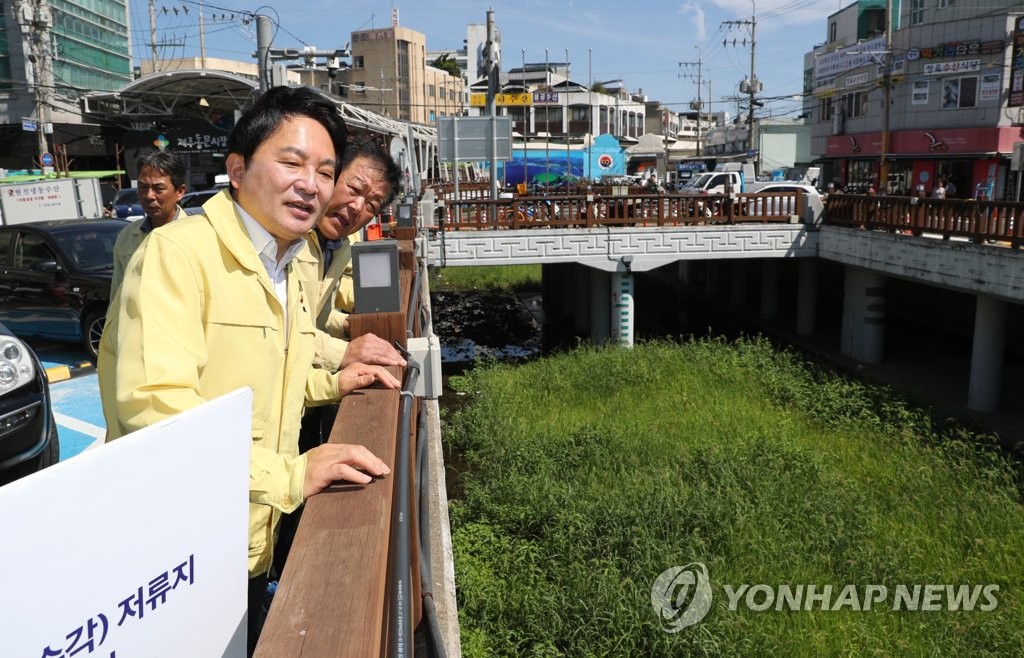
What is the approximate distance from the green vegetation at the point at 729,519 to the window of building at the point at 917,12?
23.7m

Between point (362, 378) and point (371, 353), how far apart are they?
0.16m

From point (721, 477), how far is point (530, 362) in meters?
7.51

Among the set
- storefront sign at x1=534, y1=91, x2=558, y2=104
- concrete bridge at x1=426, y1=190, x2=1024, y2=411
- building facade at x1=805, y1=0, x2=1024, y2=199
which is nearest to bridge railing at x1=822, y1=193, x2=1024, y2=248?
concrete bridge at x1=426, y1=190, x2=1024, y2=411

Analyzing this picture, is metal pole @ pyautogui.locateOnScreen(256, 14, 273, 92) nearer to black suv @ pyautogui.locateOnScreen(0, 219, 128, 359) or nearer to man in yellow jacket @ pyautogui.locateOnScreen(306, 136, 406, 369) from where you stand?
black suv @ pyautogui.locateOnScreen(0, 219, 128, 359)

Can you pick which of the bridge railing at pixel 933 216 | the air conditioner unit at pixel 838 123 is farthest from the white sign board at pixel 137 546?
the air conditioner unit at pixel 838 123

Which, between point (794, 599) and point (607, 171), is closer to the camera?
point (794, 599)

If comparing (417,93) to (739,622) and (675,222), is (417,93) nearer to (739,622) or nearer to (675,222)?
(675,222)

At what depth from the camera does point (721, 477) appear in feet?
29.5

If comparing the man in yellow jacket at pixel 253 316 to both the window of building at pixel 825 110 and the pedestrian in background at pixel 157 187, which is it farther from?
the window of building at pixel 825 110

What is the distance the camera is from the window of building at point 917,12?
1191 inches

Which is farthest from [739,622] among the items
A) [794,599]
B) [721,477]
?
[721,477]

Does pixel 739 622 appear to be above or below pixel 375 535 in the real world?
below

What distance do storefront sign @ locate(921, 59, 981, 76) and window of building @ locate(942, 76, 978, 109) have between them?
11.2 inches

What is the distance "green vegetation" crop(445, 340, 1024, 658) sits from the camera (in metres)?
6.20
